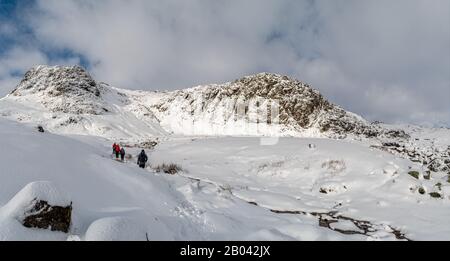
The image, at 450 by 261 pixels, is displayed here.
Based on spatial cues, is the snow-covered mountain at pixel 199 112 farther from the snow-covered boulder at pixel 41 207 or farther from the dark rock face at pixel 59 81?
the snow-covered boulder at pixel 41 207

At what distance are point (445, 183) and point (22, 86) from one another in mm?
75364

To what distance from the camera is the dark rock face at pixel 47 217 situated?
20.8 ft

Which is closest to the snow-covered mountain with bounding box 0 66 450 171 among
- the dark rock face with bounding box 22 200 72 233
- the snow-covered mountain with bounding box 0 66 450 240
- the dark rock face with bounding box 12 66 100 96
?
the dark rock face with bounding box 12 66 100 96

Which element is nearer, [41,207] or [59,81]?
[41,207]

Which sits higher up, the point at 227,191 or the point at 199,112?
the point at 199,112

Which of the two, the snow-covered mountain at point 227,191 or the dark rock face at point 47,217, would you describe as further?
the snow-covered mountain at point 227,191

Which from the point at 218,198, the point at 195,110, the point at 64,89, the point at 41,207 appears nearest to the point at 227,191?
the point at 218,198

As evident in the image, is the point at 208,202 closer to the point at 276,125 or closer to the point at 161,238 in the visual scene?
the point at 161,238

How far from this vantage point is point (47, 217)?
6480 mm

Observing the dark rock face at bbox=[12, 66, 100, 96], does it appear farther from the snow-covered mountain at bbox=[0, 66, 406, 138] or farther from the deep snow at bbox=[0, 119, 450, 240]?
the deep snow at bbox=[0, 119, 450, 240]

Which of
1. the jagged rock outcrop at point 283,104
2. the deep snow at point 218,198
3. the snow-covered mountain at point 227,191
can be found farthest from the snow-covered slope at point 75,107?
the deep snow at point 218,198

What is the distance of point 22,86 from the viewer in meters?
70.8

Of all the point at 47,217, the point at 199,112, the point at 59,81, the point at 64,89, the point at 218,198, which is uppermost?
the point at 59,81

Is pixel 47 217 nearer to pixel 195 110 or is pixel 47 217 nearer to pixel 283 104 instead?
pixel 283 104
